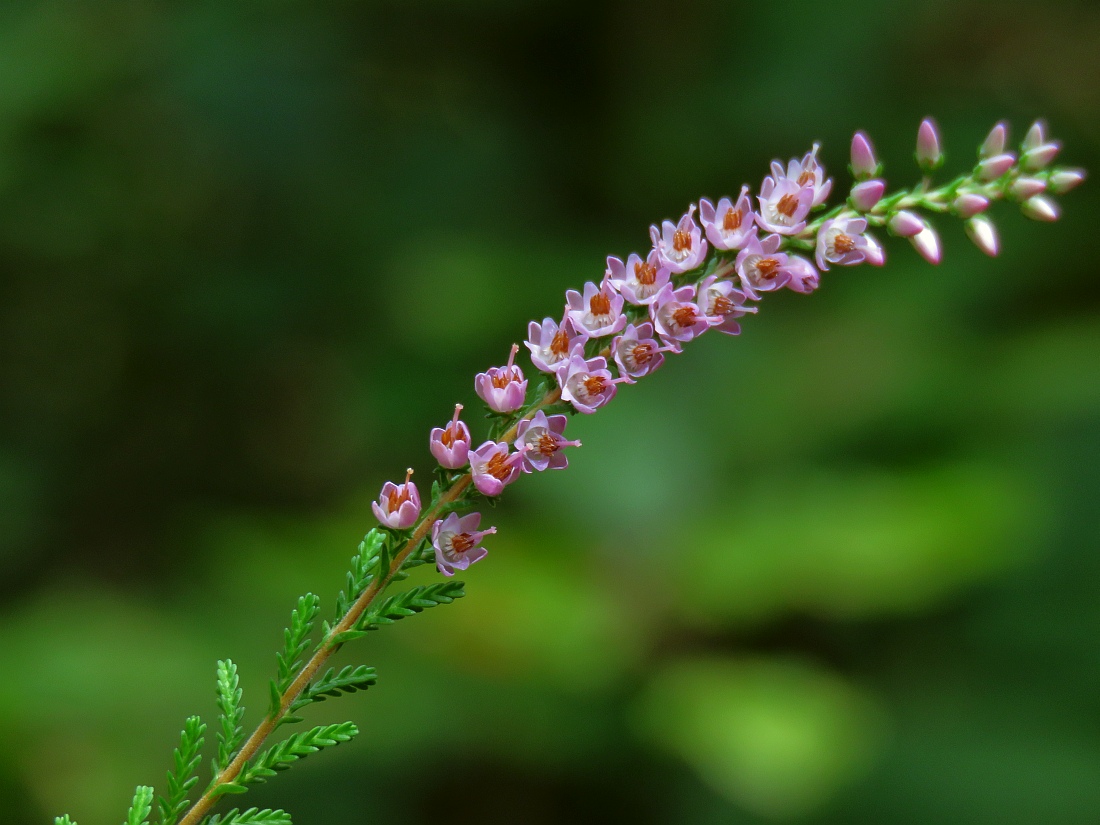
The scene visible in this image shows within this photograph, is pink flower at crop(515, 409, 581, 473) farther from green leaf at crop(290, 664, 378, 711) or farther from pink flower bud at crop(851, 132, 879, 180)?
pink flower bud at crop(851, 132, 879, 180)

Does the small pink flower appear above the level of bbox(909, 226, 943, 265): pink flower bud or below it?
below

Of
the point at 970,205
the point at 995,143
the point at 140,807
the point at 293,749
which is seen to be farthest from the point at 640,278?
the point at 140,807

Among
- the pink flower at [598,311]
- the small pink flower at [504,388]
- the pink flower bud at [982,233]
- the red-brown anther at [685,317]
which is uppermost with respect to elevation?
the pink flower bud at [982,233]

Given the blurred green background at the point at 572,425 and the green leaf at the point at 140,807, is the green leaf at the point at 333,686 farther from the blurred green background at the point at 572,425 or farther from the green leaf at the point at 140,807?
the blurred green background at the point at 572,425

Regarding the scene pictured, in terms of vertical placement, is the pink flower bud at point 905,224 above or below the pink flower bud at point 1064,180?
below

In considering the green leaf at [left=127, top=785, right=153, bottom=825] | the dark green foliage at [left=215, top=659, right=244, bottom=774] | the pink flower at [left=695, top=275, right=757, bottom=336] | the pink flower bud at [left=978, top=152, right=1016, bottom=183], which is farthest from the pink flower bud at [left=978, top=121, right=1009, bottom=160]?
the green leaf at [left=127, top=785, right=153, bottom=825]

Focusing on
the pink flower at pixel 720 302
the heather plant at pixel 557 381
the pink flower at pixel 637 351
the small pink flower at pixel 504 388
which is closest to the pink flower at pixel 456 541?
the heather plant at pixel 557 381

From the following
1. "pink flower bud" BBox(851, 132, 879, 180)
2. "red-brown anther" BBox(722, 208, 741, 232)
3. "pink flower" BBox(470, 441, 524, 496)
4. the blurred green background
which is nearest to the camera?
"pink flower" BBox(470, 441, 524, 496)
